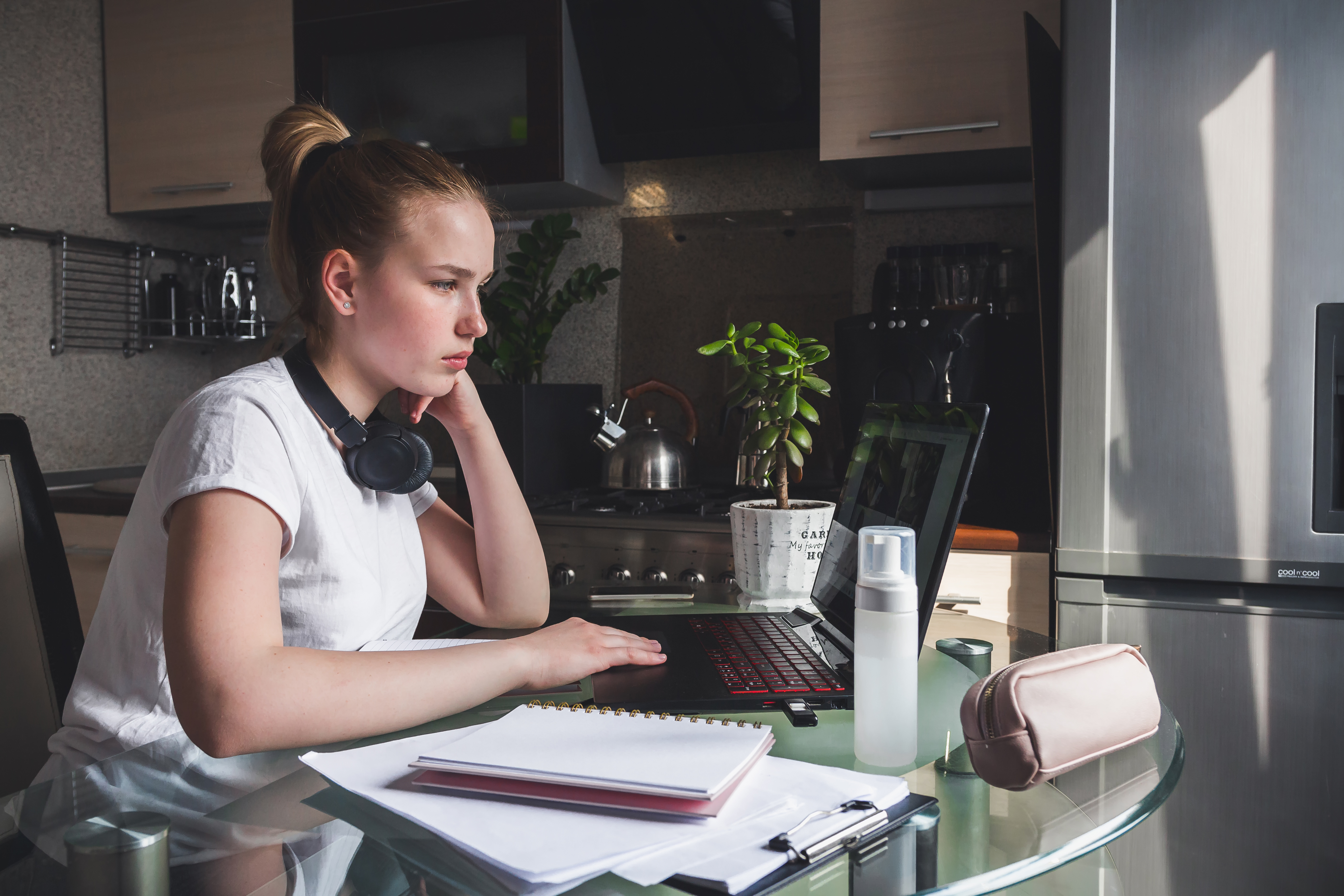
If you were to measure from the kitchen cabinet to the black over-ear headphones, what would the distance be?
1247 mm

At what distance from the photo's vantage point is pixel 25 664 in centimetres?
106

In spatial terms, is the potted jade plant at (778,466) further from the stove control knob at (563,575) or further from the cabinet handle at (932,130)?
the cabinet handle at (932,130)

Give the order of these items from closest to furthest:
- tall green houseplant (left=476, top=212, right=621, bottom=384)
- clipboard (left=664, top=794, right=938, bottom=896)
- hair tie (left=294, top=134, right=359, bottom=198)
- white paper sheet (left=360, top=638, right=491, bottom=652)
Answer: clipboard (left=664, top=794, right=938, bottom=896) → white paper sheet (left=360, top=638, right=491, bottom=652) → hair tie (left=294, top=134, right=359, bottom=198) → tall green houseplant (left=476, top=212, right=621, bottom=384)

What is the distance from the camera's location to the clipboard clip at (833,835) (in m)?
0.50

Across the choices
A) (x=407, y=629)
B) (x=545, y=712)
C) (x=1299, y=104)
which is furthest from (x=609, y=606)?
(x=1299, y=104)

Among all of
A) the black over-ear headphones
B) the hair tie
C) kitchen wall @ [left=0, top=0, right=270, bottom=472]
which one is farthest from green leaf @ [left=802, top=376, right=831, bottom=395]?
kitchen wall @ [left=0, top=0, right=270, bottom=472]

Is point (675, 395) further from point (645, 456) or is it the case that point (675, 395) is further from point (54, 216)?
point (54, 216)

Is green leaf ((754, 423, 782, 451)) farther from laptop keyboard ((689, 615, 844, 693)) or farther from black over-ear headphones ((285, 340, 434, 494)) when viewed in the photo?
black over-ear headphones ((285, 340, 434, 494))

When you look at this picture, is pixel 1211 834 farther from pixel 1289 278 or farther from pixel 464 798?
pixel 464 798

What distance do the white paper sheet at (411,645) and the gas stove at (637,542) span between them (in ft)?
2.46

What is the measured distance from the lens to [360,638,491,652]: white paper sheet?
94cm

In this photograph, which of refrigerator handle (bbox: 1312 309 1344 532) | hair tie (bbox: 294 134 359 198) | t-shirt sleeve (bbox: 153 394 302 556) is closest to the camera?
t-shirt sleeve (bbox: 153 394 302 556)

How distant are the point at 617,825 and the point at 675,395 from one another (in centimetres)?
166

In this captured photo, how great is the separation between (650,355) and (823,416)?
0.47m
